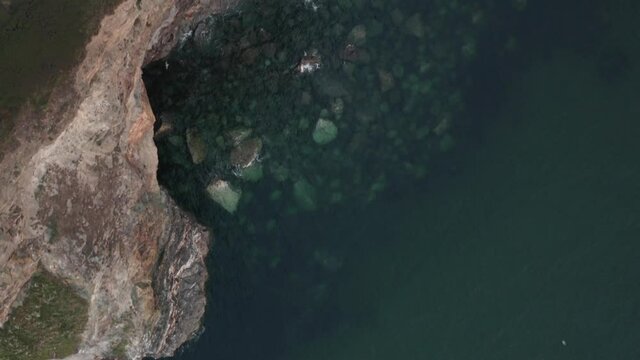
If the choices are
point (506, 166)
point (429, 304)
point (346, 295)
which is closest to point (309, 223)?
point (346, 295)

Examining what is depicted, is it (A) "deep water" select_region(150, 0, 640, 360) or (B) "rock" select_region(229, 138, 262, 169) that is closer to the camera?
(B) "rock" select_region(229, 138, 262, 169)

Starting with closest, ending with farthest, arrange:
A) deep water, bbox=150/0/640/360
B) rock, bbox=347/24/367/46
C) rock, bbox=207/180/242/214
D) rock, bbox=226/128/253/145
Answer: rock, bbox=226/128/253/145 → rock, bbox=207/180/242/214 → rock, bbox=347/24/367/46 → deep water, bbox=150/0/640/360

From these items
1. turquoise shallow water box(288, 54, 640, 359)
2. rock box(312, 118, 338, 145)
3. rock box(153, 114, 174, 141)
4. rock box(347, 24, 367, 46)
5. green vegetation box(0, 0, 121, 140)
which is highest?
green vegetation box(0, 0, 121, 140)

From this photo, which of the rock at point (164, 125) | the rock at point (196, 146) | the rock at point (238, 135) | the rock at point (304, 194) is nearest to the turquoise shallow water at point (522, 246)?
the rock at point (304, 194)

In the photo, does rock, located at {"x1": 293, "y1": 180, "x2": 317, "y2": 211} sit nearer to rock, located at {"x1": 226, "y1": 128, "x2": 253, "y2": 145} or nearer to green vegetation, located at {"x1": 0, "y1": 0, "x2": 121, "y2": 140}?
rock, located at {"x1": 226, "y1": 128, "x2": 253, "y2": 145}

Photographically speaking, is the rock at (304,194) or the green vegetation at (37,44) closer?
the green vegetation at (37,44)

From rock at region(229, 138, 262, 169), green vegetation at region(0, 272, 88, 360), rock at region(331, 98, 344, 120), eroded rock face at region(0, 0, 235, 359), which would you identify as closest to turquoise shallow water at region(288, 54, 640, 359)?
rock at region(331, 98, 344, 120)

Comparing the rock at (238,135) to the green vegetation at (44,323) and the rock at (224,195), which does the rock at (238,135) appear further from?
the green vegetation at (44,323)
